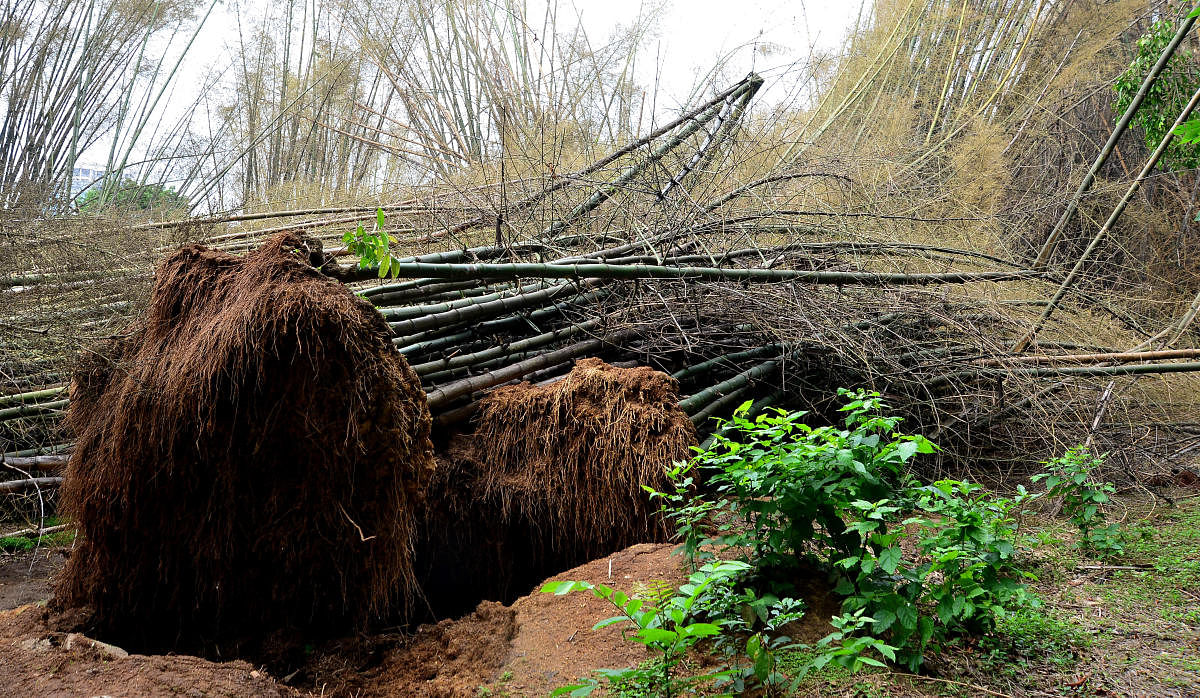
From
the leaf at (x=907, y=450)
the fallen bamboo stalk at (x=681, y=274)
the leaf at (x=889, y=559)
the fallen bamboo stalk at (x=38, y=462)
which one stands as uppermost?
the fallen bamboo stalk at (x=681, y=274)

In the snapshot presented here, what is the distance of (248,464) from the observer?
97.0 inches

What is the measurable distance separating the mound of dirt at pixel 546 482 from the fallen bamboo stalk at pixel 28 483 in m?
1.64

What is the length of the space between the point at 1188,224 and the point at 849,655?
765 cm

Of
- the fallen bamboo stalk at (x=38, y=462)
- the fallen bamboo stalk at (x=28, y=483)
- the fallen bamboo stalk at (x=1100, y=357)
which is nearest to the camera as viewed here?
the fallen bamboo stalk at (x=28, y=483)

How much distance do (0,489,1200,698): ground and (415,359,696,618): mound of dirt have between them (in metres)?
0.35

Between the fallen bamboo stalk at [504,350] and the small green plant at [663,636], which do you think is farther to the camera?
the fallen bamboo stalk at [504,350]

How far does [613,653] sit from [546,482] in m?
1.05

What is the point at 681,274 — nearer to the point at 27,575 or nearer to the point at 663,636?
the point at 663,636

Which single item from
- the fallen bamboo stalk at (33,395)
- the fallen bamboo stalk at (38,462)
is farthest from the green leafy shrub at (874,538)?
the fallen bamboo stalk at (38,462)

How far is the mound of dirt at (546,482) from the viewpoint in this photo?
10.2 feet

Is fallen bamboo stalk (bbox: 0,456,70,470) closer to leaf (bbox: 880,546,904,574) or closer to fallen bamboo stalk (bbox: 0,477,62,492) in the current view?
fallen bamboo stalk (bbox: 0,477,62,492)

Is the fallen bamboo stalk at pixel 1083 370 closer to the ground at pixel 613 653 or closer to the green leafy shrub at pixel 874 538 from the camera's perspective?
the ground at pixel 613 653

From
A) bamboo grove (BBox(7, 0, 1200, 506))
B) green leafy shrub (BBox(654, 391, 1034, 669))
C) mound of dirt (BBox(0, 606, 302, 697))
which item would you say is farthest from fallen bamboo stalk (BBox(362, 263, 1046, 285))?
mound of dirt (BBox(0, 606, 302, 697))

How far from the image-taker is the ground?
193 centimetres
